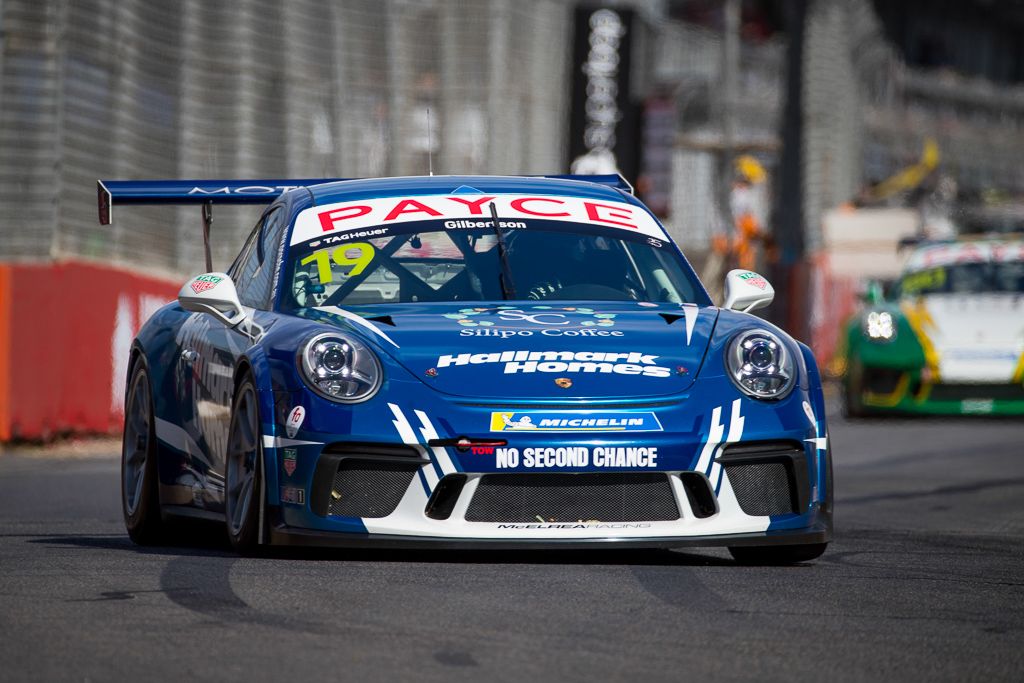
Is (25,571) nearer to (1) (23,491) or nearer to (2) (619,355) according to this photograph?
(2) (619,355)

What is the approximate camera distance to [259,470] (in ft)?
22.7

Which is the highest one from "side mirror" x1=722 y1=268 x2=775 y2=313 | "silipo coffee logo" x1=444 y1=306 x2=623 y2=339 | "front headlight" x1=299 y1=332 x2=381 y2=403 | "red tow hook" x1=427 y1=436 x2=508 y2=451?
"side mirror" x1=722 y1=268 x2=775 y2=313

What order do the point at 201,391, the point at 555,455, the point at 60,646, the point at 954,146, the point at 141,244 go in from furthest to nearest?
the point at 954,146
the point at 141,244
the point at 201,391
the point at 555,455
the point at 60,646

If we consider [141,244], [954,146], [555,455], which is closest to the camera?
[555,455]

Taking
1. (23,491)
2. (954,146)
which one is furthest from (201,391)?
(954,146)

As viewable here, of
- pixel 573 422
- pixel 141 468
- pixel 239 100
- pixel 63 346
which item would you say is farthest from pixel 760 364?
pixel 239 100

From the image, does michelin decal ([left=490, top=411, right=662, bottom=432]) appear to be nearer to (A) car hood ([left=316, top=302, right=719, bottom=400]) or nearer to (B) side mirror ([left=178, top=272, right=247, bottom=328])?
(A) car hood ([left=316, top=302, right=719, bottom=400])

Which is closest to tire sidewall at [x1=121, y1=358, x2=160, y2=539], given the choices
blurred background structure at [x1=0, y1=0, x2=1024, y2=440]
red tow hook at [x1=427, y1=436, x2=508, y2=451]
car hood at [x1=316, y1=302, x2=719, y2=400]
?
car hood at [x1=316, y1=302, x2=719, y2=400]

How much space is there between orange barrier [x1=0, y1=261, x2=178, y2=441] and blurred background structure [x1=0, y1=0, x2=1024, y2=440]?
0.02 meters

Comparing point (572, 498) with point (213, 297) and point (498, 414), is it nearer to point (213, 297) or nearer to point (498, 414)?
point (498, 414)

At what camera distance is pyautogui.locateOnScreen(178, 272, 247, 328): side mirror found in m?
7.55

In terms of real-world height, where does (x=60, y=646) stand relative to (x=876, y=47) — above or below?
below

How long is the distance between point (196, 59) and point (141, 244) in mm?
2413

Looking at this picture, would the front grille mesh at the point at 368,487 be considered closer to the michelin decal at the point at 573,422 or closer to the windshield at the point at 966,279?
the michelin decal at the point at 573,422
